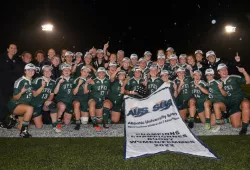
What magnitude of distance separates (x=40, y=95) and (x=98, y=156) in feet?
11.2

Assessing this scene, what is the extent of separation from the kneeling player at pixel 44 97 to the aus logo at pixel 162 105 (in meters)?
3.01

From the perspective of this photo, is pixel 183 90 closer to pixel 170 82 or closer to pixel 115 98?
pixel 170 82

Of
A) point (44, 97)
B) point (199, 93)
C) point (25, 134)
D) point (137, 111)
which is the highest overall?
point (199, 93)

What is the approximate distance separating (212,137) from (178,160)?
2.13m

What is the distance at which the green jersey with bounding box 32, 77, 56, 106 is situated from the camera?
8.33 meters

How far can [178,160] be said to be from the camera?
5543 mm

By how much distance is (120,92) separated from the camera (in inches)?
365

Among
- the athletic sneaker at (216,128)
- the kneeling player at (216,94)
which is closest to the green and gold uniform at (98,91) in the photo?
the kneeling player at (216,94)

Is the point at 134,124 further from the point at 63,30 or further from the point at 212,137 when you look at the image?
the point at 63,30

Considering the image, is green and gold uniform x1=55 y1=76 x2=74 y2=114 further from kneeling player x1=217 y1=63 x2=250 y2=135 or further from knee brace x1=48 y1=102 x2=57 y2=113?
kneeling player x1=217 y1=63 x2=250 y2=135

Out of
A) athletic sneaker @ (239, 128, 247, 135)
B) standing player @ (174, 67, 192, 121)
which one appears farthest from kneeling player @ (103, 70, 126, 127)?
athletic sneaker @ (239, 128, 247, 135)

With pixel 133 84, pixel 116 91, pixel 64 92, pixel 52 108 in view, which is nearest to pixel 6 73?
pixel 64 92

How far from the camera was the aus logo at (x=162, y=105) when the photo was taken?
7.34m

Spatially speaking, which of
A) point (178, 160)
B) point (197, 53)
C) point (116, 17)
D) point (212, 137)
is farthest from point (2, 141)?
point (116, 17)
